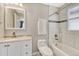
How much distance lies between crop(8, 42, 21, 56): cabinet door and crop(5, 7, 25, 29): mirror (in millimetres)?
195

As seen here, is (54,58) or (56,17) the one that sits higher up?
(56,17)

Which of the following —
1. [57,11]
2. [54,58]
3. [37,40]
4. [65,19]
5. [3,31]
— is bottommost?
[54,58]

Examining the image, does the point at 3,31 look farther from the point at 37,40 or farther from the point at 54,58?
the point at 54,58

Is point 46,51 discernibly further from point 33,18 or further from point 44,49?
point 33,18

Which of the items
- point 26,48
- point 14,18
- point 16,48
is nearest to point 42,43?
point 26,48

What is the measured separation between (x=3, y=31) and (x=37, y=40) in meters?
0.40

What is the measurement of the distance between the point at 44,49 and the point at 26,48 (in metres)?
0.22

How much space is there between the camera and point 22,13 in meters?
1.23

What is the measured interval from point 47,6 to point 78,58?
0.69 metres

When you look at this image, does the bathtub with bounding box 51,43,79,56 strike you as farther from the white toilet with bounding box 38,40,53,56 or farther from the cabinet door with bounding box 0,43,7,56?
the cabinet door with bounding box 0,43,7,56

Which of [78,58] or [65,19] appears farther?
[65,19]

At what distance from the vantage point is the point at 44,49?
1244mm

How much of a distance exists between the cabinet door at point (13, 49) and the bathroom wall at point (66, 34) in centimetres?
54

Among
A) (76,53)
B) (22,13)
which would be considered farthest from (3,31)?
(76,53)
